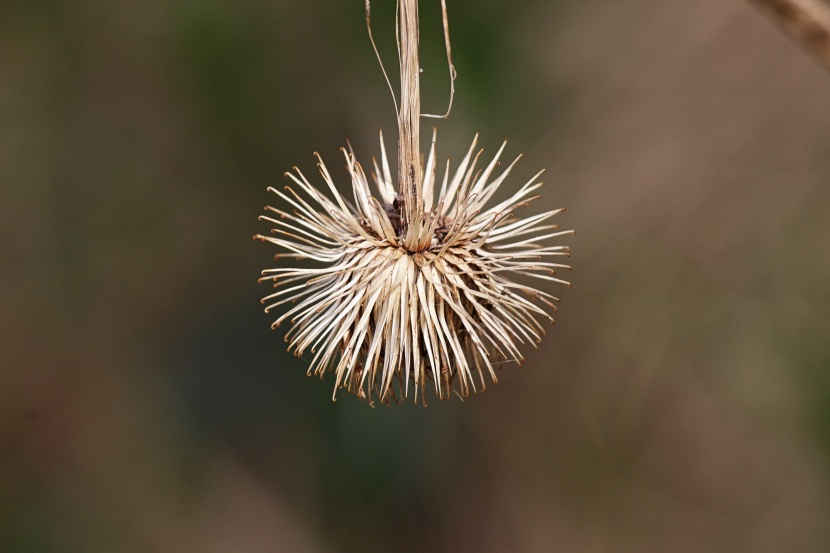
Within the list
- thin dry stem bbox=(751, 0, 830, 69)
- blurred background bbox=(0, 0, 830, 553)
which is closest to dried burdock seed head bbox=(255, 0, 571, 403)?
thin dry stem bbox=(751, 0, 830, 69)

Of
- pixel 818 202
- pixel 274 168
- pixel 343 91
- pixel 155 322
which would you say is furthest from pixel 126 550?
pixel 818 202

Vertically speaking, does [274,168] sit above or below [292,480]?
above

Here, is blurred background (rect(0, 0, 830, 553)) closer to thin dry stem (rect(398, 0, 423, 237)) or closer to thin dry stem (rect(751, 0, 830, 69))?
thin dry stem (rect(398, 0, 423, 237))

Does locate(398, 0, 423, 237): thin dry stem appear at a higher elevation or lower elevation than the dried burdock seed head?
higher

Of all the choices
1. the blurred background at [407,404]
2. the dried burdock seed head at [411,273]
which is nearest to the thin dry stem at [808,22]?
the dried burdock seed head at [411,273]

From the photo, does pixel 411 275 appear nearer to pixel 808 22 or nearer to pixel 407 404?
pixel 808 22

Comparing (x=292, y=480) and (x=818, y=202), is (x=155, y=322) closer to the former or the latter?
(x=292, y=480)
